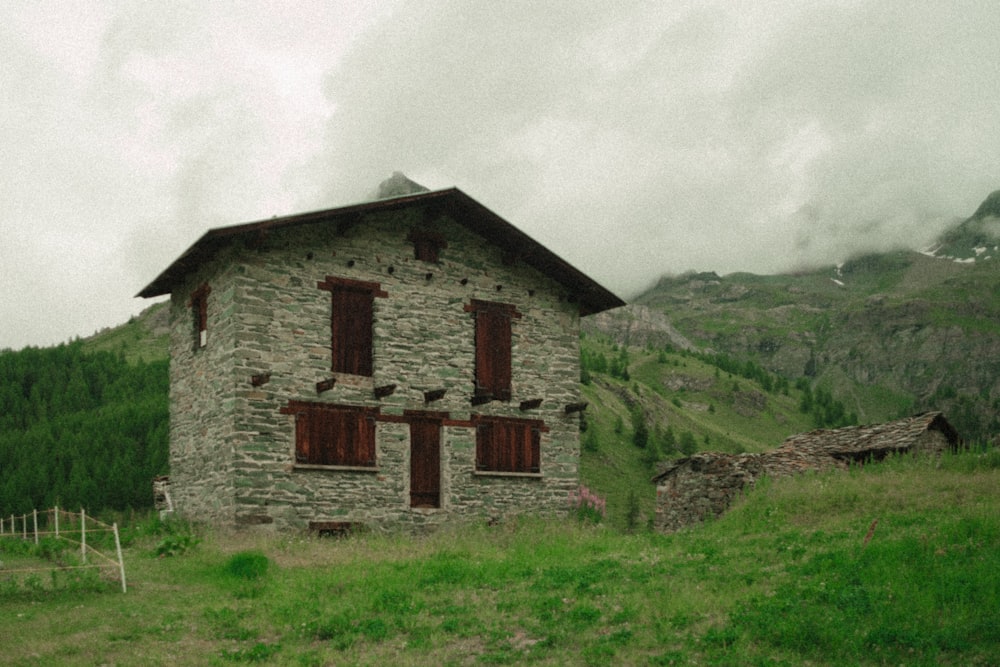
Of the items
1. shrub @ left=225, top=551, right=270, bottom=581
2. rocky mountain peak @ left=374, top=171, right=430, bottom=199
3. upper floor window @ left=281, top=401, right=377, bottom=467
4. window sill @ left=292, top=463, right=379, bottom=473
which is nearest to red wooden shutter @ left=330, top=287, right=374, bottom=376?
upper floor window @ left=281, top=401, right=377, bottom=467

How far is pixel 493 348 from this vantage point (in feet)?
74.4

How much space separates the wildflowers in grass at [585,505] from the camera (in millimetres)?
22953

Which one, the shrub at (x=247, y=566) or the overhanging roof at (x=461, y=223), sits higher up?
the overhanging roof at (x=461, y=223)

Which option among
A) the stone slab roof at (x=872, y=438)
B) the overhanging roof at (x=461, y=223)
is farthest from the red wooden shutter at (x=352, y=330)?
the stone slab roof at (x=872, y=438)

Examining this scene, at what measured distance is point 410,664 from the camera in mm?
8930

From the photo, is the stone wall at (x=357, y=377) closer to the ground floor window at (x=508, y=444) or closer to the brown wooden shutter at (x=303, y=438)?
the brown wooden shutter at (x=303, y=438)

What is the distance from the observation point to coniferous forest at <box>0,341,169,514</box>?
139ft

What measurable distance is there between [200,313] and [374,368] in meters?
4.79

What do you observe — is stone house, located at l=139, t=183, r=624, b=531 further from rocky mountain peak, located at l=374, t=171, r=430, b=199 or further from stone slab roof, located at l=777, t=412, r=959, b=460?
rocky mountain peak, located at l=374, t=171, r=430, b=199

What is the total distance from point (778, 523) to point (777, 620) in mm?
7795

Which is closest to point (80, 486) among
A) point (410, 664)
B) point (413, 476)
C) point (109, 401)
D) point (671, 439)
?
point (109, 401)

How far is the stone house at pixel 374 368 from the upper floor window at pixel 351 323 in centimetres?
4

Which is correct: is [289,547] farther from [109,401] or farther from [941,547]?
[109,401]

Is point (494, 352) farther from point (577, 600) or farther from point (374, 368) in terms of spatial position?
point (577, 600)
